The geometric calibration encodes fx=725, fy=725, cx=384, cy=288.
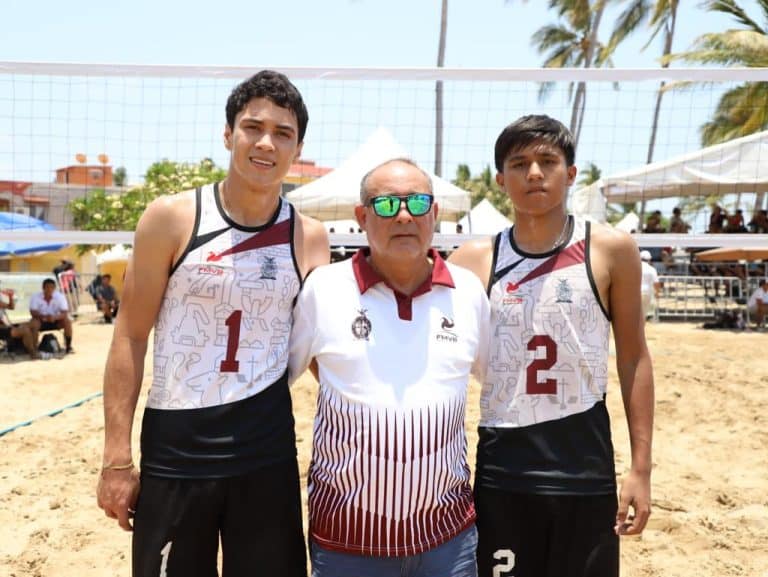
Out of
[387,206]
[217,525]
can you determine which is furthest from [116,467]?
[387,206]

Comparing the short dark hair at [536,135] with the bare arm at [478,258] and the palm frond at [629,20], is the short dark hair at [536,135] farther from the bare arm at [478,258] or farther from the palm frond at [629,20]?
the palm frond at [629,20]

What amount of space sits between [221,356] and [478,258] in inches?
32.4

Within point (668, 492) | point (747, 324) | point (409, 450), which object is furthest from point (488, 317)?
point (747, 324)

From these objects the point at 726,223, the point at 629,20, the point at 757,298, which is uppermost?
the point at 629,20

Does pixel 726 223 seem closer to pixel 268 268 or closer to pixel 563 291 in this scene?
pixel 563 291

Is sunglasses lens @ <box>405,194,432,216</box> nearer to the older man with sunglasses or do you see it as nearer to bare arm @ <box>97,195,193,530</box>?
the older man with sunglasses

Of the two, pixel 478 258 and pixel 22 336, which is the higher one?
pixel 478 258

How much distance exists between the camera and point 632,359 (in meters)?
2.18

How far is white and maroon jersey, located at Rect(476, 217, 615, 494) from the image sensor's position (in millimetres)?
2018

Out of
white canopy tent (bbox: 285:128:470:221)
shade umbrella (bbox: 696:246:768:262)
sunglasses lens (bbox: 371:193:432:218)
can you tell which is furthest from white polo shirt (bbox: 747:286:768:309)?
sunglasses lens (bbox: 371:193:432:218)

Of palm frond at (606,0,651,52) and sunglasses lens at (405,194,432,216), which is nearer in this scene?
sunglasses lens at (405,194,432,216)

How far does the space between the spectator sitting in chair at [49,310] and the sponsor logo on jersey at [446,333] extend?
32.0 ft

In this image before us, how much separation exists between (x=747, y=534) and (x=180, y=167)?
21.8m

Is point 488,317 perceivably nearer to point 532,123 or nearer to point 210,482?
point 532,123
